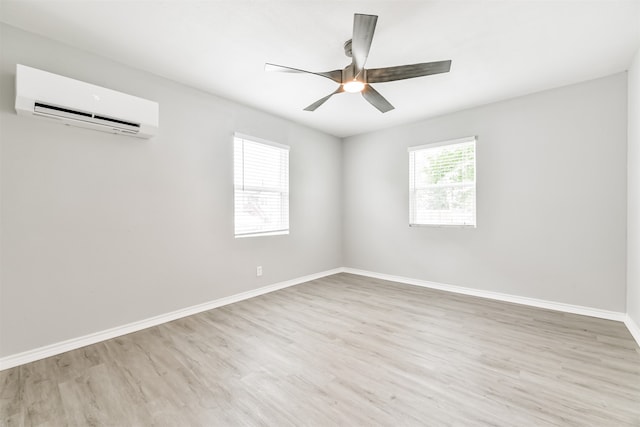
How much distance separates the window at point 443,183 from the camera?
3871mm

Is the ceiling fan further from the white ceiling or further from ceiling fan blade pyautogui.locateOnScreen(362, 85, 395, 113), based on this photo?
the white ceiling

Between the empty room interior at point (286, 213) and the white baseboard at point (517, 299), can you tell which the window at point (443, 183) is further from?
the white baseboard at point (517, 299)

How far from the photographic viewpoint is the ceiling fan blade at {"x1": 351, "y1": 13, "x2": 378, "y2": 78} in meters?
1.59

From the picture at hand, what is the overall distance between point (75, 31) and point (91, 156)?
39.7 inches

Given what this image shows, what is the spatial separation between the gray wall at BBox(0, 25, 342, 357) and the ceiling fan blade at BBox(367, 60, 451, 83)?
83.4 inches

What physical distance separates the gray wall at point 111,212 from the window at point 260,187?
0.44ft

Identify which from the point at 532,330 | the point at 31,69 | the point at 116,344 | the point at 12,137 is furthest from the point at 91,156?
the point at 532,330

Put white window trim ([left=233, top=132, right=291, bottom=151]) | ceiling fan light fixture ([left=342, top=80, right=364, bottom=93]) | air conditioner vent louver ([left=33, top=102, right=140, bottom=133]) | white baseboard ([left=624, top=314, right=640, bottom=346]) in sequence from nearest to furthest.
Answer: air conditioner vent louver ([left=33, top=102, right=140, bottom=133])
ceiling fan light fixture ([left=342, top=80, right=364, bottom=93])
white baseboard ([left=624, top=314, right=640, bottom=346])
white window trim ([left=233, top=132, right=291, bottom=151])

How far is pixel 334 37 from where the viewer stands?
2238 mm

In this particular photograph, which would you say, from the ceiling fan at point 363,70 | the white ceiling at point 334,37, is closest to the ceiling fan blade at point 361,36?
the ceiling fan at point 363,70

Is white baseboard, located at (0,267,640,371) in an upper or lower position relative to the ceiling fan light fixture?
lower

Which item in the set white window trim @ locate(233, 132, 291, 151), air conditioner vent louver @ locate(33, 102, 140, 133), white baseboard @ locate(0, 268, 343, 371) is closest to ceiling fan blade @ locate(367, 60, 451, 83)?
white window trim @ locate(233, 132, 291, 151)

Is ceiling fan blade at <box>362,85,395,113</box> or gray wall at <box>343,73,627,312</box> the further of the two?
gray wall at <box>343,73,627,312</box>

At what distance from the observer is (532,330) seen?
2666mm
